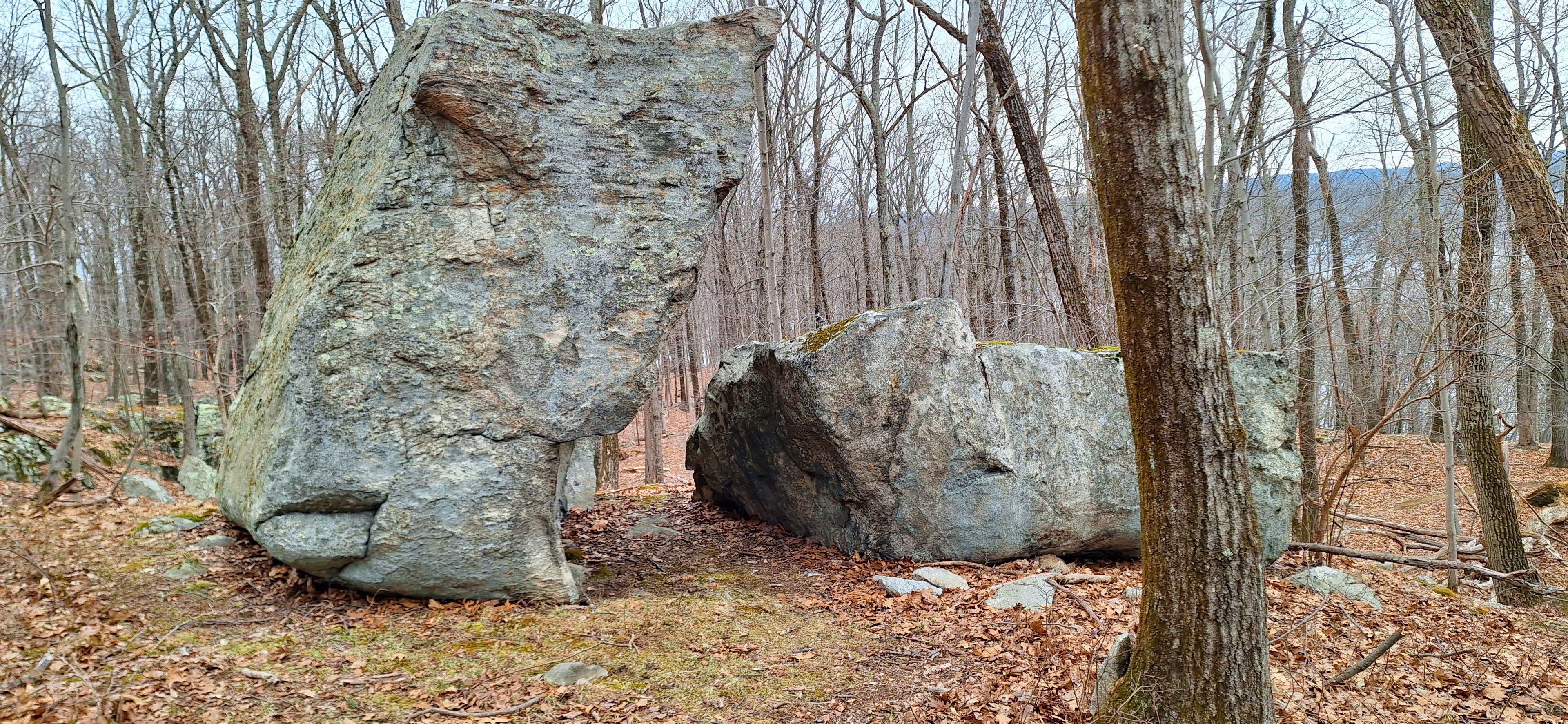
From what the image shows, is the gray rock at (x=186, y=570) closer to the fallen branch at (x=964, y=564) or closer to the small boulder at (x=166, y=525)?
the small boulder at (x=166, y=525)

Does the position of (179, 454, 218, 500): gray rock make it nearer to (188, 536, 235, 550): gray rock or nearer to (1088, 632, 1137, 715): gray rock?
(188, 536, 235, 550): gray rock

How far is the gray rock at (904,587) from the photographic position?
5.16 m

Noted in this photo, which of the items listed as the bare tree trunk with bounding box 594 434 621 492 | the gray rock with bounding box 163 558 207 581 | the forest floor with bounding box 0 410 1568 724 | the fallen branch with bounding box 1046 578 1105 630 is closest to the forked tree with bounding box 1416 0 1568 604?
the forest floor with bounding box 0 410 1568 724

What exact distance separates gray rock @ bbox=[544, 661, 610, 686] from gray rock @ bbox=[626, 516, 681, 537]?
10.6ft

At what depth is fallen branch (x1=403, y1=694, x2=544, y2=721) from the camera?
328 cm

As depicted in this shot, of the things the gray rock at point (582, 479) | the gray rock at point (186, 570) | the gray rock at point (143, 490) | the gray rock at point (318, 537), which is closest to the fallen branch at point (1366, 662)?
the gray rock at point (318, 537)

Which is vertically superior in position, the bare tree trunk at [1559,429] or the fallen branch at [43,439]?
the fallen branch at [43,439]

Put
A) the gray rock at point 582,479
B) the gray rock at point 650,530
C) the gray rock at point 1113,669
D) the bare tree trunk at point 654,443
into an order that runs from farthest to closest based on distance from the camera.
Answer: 1. the bare tree trunk at point 654,443
2. the gray rock at point 582,479
3. the gray rock at point 650,530
4. the gray rock at point 1113,669

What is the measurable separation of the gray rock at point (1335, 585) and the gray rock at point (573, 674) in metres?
4.66

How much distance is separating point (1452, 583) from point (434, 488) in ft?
28.5

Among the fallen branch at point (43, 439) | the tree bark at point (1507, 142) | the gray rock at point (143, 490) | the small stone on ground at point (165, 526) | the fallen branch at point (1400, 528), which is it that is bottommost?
the fallen branch at point (1400, 528)

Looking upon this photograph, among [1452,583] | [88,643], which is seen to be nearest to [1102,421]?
[1452,583]

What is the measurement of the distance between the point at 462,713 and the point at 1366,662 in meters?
4.00

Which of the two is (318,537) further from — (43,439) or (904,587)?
(43,439)
